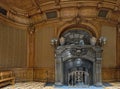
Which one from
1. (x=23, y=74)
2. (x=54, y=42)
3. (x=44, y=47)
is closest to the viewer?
(x=54, y=42)

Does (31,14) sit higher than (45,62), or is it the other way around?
(31,14)

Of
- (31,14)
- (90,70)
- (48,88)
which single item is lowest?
(48,88)

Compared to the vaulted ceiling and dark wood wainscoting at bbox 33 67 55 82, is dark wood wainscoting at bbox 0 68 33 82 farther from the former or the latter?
the vaulted ceiling

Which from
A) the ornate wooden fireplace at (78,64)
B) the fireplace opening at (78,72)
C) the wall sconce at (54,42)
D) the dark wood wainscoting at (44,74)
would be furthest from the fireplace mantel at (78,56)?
the dark wood wainscoting at (44,74)

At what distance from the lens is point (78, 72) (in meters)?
8.10

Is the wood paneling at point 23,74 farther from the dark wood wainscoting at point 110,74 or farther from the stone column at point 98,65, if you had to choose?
the dark wood wainscoting at point 110,74

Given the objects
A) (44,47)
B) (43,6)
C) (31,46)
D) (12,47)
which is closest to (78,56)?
(44,47)

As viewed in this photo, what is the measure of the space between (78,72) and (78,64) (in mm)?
335

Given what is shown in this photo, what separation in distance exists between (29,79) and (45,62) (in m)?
Answer: 1.08

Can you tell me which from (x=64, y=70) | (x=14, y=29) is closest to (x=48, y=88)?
(x=64, y=70)

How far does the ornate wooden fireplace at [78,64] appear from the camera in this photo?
8078 mm

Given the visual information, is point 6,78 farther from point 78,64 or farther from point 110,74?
point 110,74

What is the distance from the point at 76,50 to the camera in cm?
810

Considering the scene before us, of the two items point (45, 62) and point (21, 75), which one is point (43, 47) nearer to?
point (45, 62)
